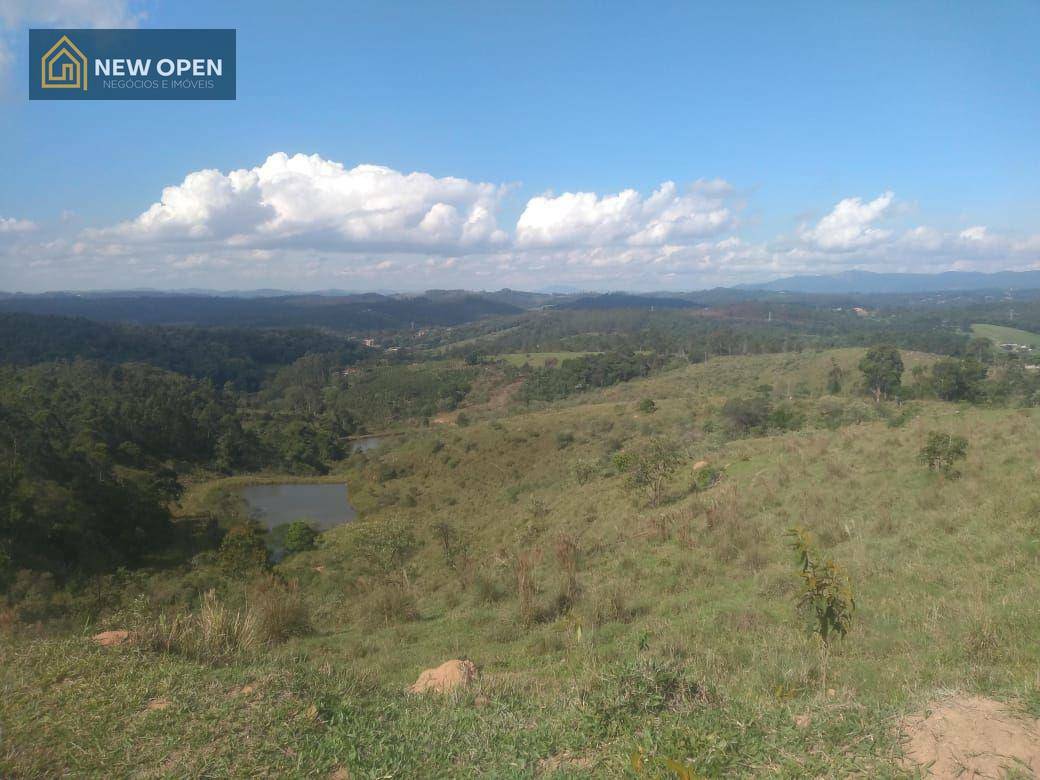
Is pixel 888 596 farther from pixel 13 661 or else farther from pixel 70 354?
pixel 70 354

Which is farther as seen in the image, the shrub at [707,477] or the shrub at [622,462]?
the shrub at [622,462]

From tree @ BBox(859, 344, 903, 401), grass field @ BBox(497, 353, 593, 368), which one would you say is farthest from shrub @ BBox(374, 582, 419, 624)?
grass field @ BBox(497, 353, 593, 368)

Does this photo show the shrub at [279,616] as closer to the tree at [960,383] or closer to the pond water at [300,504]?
the pond water at [300,504]

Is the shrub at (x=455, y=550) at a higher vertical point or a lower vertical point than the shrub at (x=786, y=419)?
lower

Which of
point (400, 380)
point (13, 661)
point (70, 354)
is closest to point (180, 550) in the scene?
point (13, 661)

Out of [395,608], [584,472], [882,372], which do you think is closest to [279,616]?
[395,608]

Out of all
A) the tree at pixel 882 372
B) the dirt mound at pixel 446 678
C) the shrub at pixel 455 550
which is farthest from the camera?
the tree at pixel 882 372

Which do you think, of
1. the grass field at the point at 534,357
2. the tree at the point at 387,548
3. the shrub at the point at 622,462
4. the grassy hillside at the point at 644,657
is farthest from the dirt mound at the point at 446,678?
the grass field at the point at 534,357
